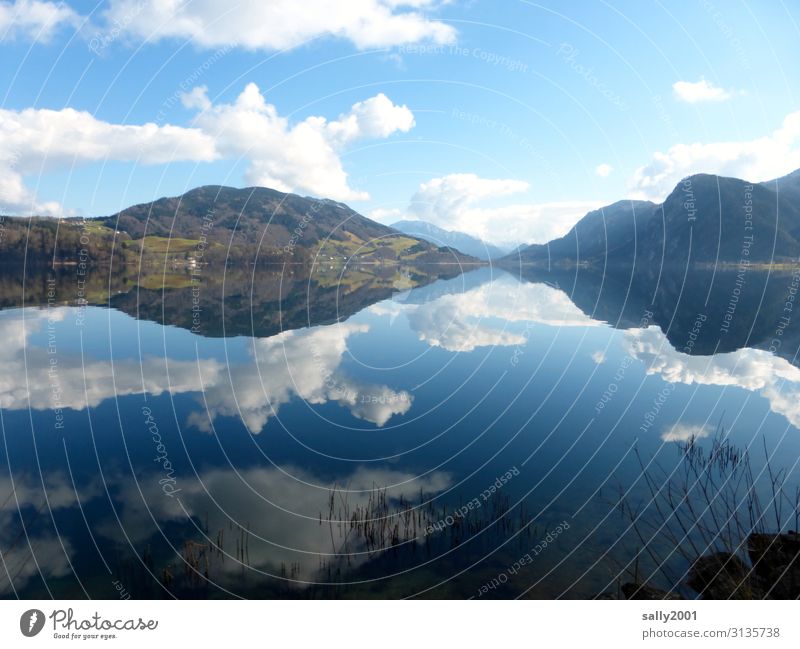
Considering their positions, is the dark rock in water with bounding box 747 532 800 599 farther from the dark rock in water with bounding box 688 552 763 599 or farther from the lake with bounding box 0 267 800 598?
the lake with bounding box 0 267 800 598

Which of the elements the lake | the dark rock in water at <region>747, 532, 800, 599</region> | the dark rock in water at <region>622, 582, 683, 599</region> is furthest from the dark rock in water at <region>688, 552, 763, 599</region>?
the dark rock in water at <region>622, 582, 683, 599</region>

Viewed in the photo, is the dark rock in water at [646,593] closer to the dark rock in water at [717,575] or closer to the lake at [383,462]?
the lake at [383,462]

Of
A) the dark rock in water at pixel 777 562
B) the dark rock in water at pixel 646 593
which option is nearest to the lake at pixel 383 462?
the dark rock in water at pixel 646 593

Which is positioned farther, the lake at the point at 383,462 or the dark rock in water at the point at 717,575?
the lake at the point at 383,462

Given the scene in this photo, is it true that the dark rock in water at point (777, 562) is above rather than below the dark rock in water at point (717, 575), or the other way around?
above

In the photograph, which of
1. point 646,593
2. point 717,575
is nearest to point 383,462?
point 646,593

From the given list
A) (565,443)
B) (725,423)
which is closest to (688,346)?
(725,423)
